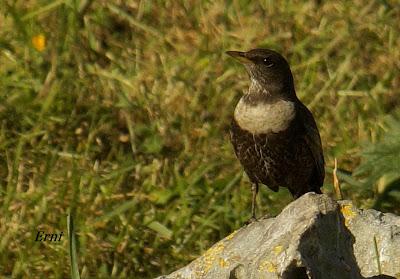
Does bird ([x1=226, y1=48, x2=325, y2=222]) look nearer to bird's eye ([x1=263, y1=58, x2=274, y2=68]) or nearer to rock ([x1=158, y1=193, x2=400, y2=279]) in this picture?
bird's eye ([x1=263, y1=58, x2=274, y2=68])

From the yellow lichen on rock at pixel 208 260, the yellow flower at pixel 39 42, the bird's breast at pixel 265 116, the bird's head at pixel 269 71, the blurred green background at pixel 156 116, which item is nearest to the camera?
the yellow lichen on rock at pixel 208 260

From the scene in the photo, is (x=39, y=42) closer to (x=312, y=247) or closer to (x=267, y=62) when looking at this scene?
(x=267, y=62)

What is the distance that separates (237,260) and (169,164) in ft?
8.57

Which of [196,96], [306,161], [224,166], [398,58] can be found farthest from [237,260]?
[398,58]

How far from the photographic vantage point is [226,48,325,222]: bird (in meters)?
5.69

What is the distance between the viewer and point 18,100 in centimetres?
711

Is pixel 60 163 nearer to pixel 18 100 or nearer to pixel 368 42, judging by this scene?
pixel 18 100

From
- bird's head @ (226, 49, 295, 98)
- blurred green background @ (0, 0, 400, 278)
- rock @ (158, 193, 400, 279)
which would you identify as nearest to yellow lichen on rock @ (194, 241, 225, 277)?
rock @ (158, 193, 400, 279)

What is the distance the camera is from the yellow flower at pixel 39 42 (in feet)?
24.5

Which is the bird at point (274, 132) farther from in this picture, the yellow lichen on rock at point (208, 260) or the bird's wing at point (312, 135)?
the yellow lichen on rock at point (208, 260)

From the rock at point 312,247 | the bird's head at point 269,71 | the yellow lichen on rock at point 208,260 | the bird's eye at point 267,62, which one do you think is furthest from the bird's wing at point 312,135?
the yellow lichen on rock at point 208,260

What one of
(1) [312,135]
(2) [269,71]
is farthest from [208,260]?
(2) [269,71]

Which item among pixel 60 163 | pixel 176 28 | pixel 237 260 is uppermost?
pixel 237 260

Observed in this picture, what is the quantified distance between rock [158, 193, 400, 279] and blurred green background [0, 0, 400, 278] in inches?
76.8
